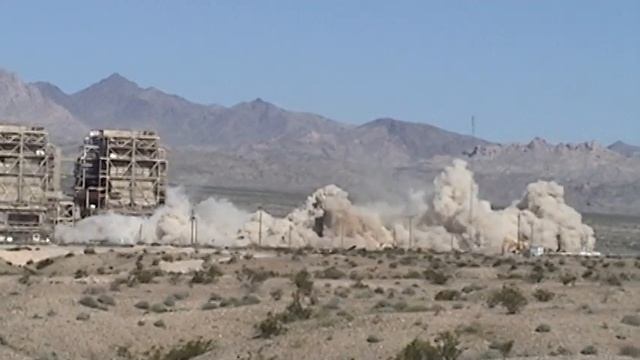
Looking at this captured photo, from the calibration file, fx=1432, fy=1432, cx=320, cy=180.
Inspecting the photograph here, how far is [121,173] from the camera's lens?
107312 mm

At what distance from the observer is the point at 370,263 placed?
81.2m

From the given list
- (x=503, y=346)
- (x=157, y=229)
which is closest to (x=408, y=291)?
(x=503, y=346)

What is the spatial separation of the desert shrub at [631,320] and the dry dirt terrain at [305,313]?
0.06 m

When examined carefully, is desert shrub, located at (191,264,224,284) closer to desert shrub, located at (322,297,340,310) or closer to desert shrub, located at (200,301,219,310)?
desert shrub, located at (200,301,219,310)

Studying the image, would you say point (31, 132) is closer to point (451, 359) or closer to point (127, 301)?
point (127, 301)

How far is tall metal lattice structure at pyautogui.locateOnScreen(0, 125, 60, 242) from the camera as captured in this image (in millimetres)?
103250

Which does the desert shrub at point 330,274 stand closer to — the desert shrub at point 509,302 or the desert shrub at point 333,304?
the desert shrub at point 333,304

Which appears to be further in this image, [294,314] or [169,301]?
[169,301]

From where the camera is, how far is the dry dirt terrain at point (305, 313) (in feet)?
103

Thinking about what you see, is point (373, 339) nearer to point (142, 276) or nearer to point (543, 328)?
point (543, 328)

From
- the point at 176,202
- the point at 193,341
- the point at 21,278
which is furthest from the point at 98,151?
the point at 193,341

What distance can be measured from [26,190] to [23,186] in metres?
0.45

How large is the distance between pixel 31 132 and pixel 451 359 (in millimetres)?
82368

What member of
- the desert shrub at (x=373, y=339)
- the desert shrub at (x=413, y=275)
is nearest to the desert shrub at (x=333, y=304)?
the desert shrub at (x=373, y=339)
